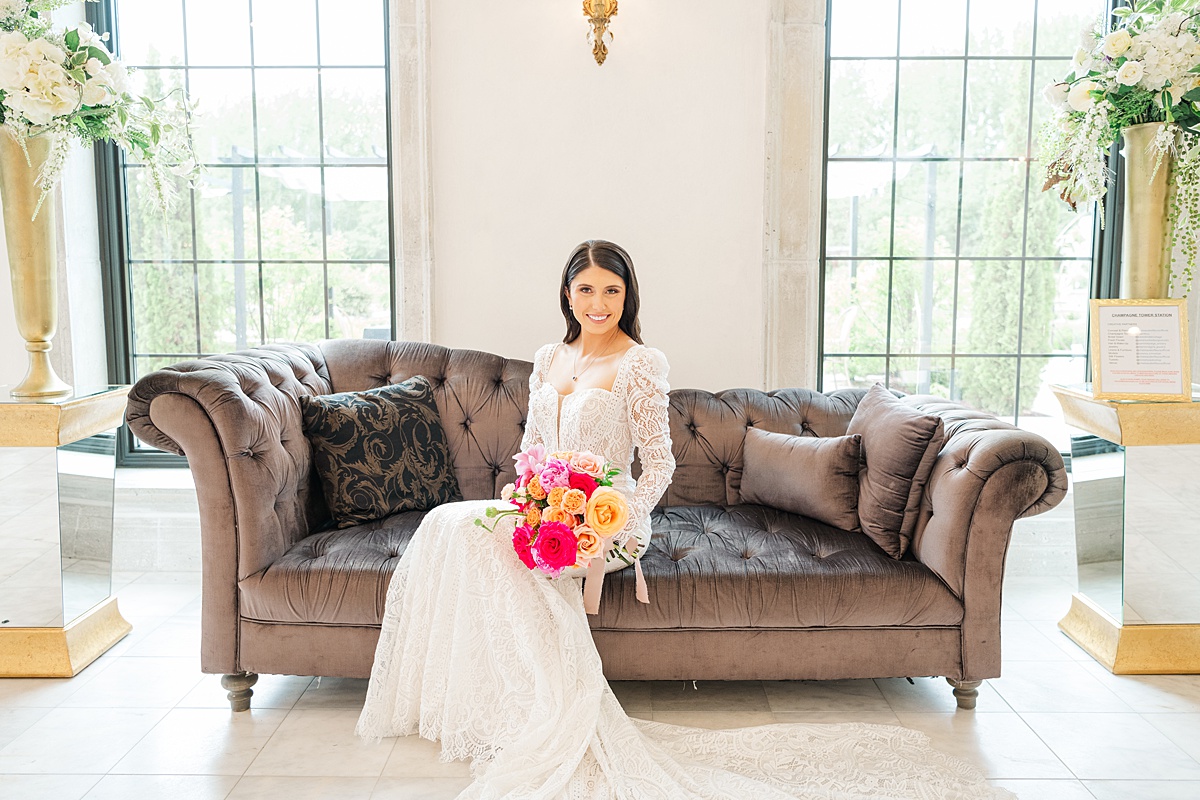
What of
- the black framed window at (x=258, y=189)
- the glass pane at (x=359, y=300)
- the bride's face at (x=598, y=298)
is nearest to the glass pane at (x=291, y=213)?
the black framed window at (x=258, y=189)

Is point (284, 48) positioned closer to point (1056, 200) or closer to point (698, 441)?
point (698, 441)

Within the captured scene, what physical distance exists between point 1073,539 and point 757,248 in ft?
6.06

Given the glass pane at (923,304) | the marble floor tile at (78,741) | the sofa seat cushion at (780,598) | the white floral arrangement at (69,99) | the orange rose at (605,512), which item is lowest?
the marble floor tile at (78,741)

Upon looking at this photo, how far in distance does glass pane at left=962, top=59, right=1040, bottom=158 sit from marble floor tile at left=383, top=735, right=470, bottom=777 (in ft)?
10.9

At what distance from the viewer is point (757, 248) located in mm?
3992

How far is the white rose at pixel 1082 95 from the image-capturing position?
3230 millimetres

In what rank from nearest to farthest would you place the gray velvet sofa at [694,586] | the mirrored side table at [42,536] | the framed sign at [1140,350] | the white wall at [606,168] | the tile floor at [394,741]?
1. the tile floor at [394,741]
2. the gray velvet sofa at [694,586]
3. the mirrored side table at [42,536]
4. the framed sign at [1140,350]
5. the white wall at [606,168]

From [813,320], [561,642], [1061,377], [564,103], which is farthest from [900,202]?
[561,642]

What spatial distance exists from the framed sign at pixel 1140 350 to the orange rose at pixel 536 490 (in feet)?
6.65

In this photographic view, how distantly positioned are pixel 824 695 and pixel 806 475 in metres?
0.71

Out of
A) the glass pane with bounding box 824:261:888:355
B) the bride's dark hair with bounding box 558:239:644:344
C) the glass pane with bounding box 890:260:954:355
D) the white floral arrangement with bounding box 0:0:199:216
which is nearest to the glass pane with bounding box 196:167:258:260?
the white floral arrangement with bounding box 0:0:199:216

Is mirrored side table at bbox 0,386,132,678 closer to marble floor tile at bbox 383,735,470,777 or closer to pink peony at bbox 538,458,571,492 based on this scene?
marble floor tile at bbox 383,735,470,777

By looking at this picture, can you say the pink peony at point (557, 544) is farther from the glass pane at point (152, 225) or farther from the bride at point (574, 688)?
the glass pane at point (152, 225)

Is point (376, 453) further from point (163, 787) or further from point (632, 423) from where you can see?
point (163, 787)
